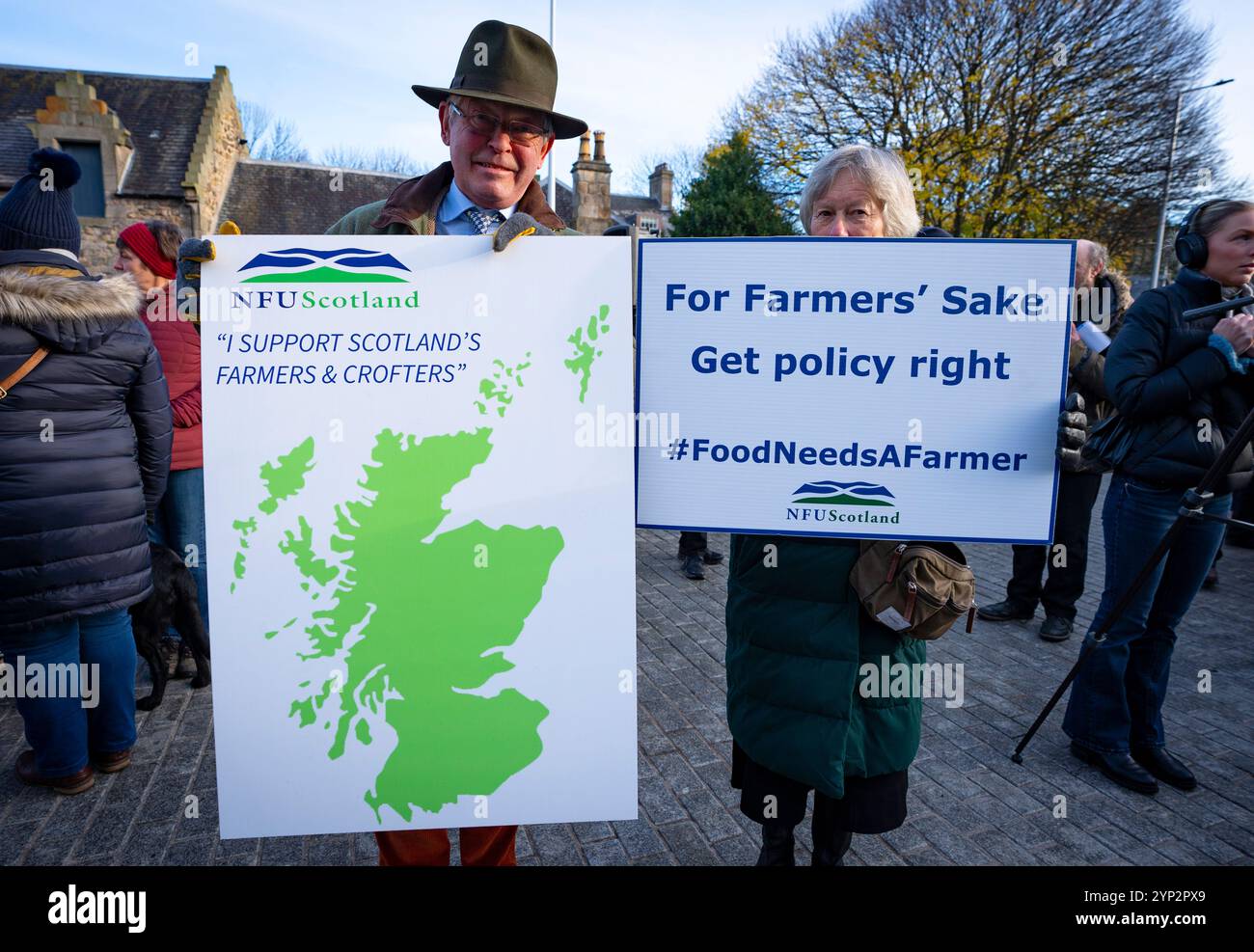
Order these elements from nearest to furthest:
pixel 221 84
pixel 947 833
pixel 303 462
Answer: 1. pixel 303 462
2. pixel 947 833
3. pixel 221 84

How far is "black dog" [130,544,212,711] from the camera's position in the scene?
3.90m

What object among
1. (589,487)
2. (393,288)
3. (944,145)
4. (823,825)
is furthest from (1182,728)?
(944,145)

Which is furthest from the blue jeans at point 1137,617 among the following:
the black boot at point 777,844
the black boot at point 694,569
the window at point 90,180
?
the window at point 90,180

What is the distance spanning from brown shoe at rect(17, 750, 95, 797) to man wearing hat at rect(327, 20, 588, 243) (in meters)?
2.67

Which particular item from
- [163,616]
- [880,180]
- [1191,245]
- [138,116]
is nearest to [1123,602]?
[1191,245]

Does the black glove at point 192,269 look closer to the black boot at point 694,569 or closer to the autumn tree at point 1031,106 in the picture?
the black boot at point 694,569

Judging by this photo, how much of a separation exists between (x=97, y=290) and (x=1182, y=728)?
5399 mm

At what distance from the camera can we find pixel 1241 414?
3.06m

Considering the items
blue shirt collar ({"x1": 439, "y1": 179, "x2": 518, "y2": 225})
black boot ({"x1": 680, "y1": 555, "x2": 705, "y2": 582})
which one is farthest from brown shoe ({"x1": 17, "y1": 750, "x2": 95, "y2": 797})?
black boot ({"x1": 680, "y1": 555, "x2": 705, "y2": 582})

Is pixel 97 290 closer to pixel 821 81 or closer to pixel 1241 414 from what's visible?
pixel 1241 414

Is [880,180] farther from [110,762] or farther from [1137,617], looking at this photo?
[110,762]

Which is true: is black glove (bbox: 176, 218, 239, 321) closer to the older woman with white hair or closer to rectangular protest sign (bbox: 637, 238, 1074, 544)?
rectangular protest sign (bbox: 637, 238, 1074, 544)

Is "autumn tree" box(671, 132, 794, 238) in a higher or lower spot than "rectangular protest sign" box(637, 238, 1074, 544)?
Result: higher

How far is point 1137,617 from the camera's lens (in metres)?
3.28
